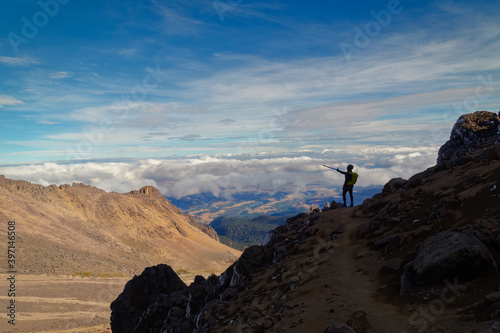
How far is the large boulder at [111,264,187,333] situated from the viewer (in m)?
33.4

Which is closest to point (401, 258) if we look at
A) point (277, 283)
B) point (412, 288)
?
point (412, 288)

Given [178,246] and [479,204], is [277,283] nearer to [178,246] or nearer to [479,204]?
[479,204]

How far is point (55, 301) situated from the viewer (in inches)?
2329

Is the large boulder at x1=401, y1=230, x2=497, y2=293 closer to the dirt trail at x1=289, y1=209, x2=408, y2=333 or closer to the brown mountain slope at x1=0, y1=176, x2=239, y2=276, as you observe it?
the dirt trail at x1=289, y1=209, x2=408, y2=333

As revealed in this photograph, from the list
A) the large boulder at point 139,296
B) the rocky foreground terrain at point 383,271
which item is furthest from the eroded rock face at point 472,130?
the large boulder at point 139,296

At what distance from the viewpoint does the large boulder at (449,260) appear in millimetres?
10672

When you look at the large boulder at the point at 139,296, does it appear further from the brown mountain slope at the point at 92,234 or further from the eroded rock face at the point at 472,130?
the brown mountain slope at the point at 92,234

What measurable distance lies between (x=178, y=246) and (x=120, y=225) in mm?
29196

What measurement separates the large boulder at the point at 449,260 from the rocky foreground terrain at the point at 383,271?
0.12ft

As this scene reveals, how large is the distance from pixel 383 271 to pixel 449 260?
12.0ft

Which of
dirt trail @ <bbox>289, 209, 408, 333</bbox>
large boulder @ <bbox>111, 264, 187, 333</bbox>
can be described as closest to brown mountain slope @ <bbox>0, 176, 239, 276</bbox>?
large boulder @ <bbox>111, 264, 187, 333</bbox>

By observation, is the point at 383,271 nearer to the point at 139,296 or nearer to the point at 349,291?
the point at 349,291

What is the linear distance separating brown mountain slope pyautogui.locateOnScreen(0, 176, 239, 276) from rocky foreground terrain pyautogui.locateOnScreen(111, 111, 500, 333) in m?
75.1

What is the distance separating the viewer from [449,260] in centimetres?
1116
